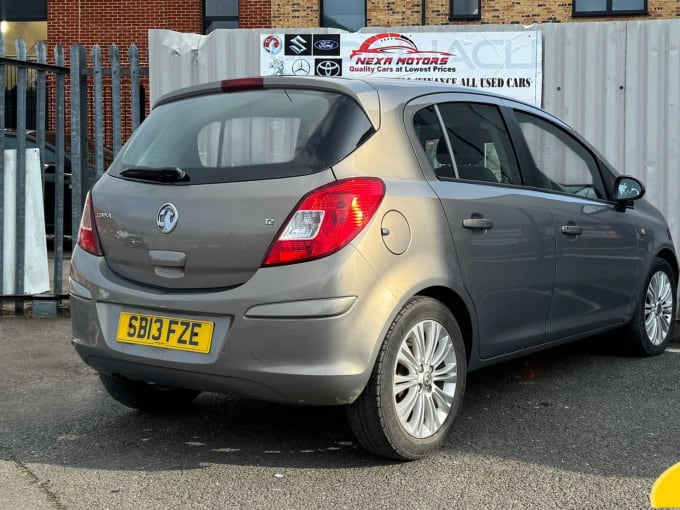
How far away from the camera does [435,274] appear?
3.77m

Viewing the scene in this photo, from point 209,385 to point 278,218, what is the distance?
74cm

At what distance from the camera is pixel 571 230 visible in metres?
4.83

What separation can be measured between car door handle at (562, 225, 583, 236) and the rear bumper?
1.60m

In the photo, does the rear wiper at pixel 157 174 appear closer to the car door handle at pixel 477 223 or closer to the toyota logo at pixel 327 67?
the car door handle at pixel 477 223

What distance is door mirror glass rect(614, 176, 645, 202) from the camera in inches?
214

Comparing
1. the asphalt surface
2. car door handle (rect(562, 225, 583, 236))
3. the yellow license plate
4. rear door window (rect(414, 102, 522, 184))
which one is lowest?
the asphalt surface

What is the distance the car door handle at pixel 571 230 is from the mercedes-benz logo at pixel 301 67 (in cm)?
476

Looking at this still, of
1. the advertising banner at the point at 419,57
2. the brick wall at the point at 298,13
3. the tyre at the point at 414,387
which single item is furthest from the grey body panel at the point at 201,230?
the brick wall at the point at 298,13

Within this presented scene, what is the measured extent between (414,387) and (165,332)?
1.07 metres

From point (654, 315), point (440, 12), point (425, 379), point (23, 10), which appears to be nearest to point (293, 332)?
point (425, 379)

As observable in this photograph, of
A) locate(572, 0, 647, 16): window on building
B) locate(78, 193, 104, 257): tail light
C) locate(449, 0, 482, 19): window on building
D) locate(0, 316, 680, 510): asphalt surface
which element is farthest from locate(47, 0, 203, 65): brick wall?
locate(78, 193, 104, 257): tail light

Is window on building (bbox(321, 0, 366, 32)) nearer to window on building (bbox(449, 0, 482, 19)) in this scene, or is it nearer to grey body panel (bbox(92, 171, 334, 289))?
window on building (bbox(449, 0, 482, 19))

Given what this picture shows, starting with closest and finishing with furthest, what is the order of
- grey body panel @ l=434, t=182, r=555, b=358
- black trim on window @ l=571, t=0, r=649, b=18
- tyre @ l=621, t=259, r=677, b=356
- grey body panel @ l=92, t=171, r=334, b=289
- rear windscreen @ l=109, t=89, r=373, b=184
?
grey body panel @ l=92, t=171, r=334, b=289 → rear windscreen @ l=109, t=89, r=373, b=184 → grey body panel @ l=434, t=182, r=555, b=358 → tyre @ l=621, t=259, r=677, b=356 → black trim on window @ l=571, t=0, r=649, b=18

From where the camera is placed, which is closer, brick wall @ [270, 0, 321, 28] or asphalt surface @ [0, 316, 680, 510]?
asphalt surface @ [0, 316, 680, 510]
